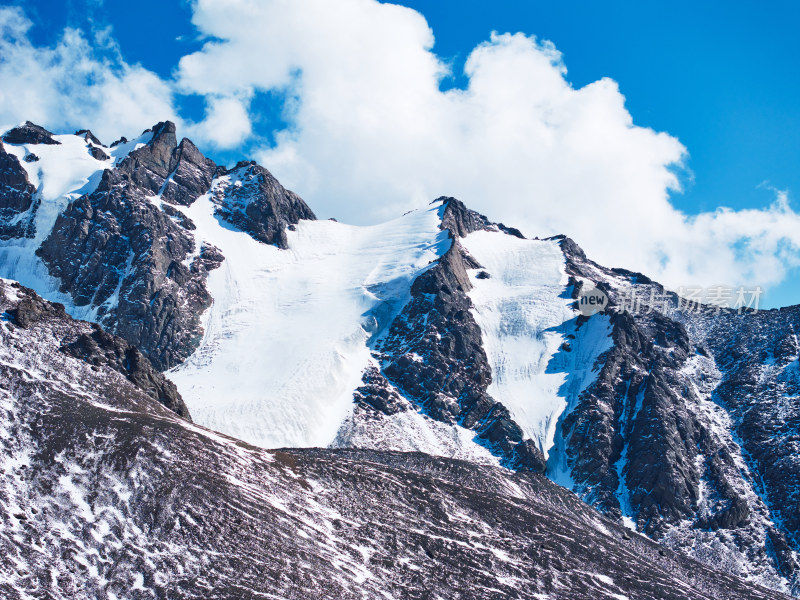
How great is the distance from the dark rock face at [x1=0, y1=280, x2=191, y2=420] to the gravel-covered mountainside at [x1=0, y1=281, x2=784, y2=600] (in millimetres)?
266

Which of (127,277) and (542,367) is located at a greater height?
(542,367)

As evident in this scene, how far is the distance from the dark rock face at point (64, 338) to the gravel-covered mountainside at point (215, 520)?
0.27 m

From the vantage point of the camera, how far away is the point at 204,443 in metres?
95.9

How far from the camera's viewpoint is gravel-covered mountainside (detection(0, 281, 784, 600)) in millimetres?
72125

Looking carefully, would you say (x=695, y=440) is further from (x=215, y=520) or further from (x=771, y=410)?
(x=215, y=520)

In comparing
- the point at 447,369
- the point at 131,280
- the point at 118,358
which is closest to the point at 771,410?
the point at 447,369

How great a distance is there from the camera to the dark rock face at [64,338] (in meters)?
102

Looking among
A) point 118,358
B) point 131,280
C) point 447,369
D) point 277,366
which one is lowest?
point 118,358

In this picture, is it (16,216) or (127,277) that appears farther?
(16,216)

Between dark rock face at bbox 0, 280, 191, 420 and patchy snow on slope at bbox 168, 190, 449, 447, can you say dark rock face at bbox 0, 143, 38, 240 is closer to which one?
patchy snow on slope at bbox 168, 190, 449, 447

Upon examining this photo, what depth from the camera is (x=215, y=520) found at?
81.0m

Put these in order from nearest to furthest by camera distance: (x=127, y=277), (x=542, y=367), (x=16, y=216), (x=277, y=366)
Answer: (x=277, y=366), (x=542, y=367), (x=127, y=277), (x=16, y=216)

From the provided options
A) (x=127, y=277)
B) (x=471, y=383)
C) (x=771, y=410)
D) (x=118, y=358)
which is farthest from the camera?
(x=127, y=277)

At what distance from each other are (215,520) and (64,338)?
3926 centimetres
